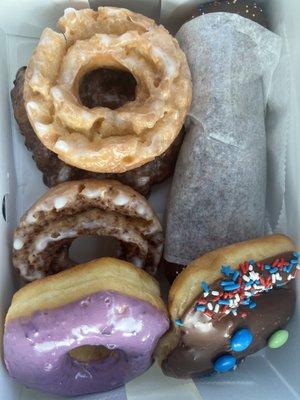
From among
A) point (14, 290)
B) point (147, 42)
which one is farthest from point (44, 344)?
point (147, 42)

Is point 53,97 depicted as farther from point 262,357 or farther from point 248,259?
point 262,357

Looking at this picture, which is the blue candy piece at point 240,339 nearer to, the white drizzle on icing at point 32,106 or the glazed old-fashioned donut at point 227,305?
the glazed old-fashioned donut at point 227,305

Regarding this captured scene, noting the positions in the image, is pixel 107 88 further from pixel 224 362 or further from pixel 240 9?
pixel 224 362

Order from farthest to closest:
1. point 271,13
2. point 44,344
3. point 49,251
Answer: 1. point 271,13
2. point 49,251
3. point 44,344

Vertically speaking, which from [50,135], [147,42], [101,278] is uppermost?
[147,42]

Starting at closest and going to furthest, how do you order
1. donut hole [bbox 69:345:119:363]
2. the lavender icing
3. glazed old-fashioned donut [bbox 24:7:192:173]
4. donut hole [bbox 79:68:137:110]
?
the lavender icing < glazed old-fashioned donut [bbox 24:7:192:173] < donut hole [bbox 69:345:119:363] < donut hole [bbox 79:68:137:110]

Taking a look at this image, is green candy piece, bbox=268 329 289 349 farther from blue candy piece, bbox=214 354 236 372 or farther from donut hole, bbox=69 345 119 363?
donut hole, bbox=69 345 119 363

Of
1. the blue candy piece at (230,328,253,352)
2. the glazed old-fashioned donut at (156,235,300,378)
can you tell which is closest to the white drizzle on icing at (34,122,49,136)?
the glazed old-fashioned donut at (156,235,300,378)
